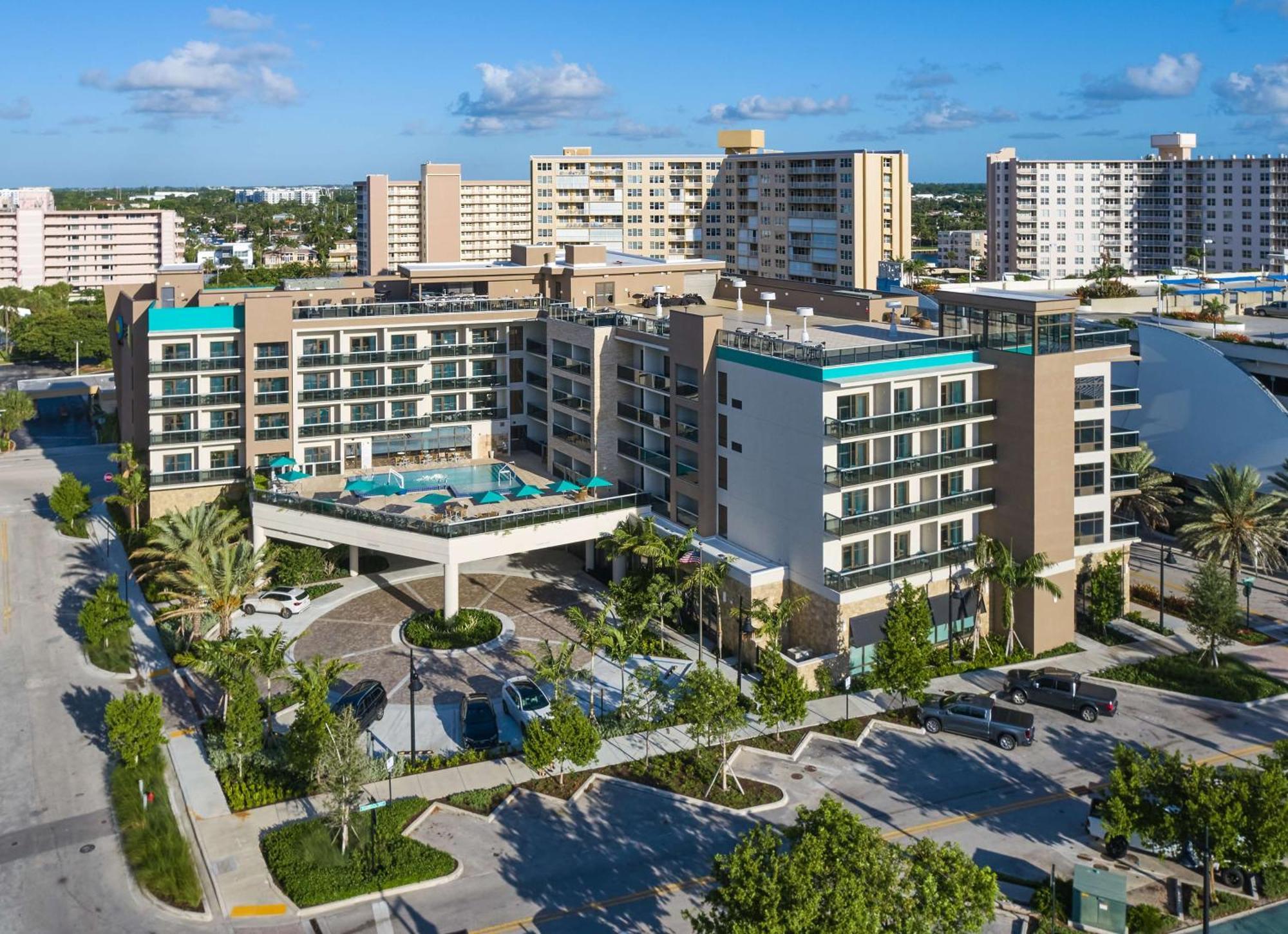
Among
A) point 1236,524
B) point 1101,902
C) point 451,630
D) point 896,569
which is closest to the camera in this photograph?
point 1101,902

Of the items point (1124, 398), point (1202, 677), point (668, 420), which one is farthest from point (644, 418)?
point (1202, 677)

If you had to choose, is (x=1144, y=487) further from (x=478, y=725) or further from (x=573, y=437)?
(x=478, y=725)

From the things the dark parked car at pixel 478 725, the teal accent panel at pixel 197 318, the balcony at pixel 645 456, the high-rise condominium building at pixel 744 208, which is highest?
the high-rise condominium building at pixel 744 208

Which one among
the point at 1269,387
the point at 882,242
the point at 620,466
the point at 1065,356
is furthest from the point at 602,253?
the point at 882,242

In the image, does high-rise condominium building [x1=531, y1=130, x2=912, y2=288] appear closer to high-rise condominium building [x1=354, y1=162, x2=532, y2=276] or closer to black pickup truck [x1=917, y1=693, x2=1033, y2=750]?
high-rise condominium building [x1=354, y1=162, x2=532, y2=276]

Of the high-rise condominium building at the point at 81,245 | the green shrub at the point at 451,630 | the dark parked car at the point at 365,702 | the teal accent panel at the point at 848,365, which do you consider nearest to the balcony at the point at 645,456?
the teal accent panel at the point at 848,365

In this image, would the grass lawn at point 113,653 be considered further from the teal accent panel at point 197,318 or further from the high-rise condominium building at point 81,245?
the high-rise condominium building at point 81,245
